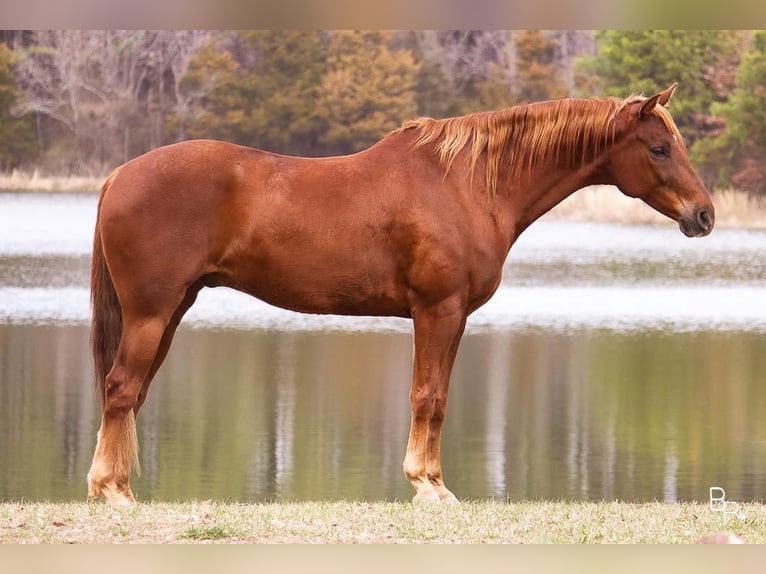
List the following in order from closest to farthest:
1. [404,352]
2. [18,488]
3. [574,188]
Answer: [574,188] < [18,488] < [404,352]

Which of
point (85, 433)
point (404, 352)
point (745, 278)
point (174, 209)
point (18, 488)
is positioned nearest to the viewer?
point (174, 209)

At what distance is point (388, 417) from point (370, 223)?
593cm

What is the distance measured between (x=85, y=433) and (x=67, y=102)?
1816cm

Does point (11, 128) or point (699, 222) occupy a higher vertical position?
point (11, 128)

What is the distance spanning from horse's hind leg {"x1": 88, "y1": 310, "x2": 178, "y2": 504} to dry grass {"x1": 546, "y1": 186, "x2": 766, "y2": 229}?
17366mm

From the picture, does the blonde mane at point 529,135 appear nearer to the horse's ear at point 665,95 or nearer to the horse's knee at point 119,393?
the horse's ear at point 665,95

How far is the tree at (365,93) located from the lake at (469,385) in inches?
200

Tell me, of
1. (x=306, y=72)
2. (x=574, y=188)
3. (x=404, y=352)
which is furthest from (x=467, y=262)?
(x=306, y=72)

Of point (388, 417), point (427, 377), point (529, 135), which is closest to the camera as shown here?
point (427, 377)

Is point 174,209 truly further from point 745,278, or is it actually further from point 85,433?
point 745,278

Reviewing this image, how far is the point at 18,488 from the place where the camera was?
8.99m

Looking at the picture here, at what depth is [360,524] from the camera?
5676 millimetres

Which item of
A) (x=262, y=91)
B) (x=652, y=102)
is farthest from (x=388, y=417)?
(x=262, y=91)

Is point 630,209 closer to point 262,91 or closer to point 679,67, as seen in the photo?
point 679,67
